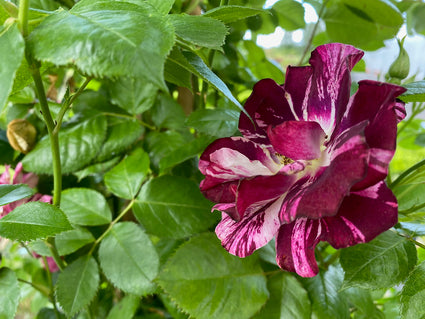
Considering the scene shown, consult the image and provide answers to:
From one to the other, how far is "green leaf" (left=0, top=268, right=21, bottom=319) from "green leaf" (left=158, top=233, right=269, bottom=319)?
11cm

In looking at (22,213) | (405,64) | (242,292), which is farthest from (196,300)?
(405,64)

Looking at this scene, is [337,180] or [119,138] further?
[119,138]

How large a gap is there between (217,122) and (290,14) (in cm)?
22

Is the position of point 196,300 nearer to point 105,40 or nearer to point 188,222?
point 188,222

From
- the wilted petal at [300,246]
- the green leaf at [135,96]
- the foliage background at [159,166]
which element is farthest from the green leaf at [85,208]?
the wilted petal at [300,246]

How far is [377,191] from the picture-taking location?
0.66ft

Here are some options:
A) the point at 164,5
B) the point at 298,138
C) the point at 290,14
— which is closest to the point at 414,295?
the point at 298,138

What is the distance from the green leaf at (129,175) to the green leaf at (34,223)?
0.12 meters

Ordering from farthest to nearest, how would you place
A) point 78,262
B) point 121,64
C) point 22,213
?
Answer: point 78,262 → point 22,213 → point 121,64

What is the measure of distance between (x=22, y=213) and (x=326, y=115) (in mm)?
203

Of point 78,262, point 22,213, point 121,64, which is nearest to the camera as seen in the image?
point 121,64

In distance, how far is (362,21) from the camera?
42 cm

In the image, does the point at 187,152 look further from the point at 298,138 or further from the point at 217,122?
the point at 298,138

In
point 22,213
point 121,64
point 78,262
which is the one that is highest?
point 121,64
